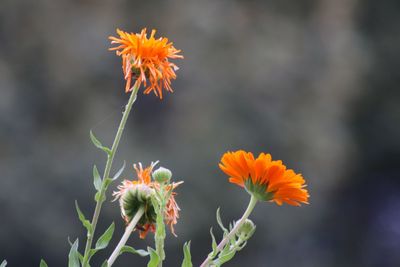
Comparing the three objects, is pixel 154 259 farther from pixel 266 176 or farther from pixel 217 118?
pixel 217 118

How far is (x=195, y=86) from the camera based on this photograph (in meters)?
3.96

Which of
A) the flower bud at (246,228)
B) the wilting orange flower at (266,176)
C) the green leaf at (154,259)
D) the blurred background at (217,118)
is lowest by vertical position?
the green leaf at (154,259)

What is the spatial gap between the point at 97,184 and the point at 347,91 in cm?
398

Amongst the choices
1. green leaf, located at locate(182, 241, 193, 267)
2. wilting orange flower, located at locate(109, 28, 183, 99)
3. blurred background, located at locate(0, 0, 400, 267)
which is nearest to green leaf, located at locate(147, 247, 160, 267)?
green leaf, located at locate(182, 241, 193, 267)

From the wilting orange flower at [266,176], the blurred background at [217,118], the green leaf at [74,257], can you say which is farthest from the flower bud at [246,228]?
the blurred background at [217,118]

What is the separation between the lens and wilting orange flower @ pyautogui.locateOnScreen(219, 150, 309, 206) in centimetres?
61

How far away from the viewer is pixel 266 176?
0.63 m

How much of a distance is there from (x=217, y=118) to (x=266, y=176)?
3.26 metres

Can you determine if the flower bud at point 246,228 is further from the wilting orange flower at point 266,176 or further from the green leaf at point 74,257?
the green leaf at point 74,257

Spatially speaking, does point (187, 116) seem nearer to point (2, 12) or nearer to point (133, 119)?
point (133, 119)

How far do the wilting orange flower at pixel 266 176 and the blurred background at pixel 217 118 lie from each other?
2744 millimetres

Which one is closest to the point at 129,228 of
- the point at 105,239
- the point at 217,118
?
the point at 105,239

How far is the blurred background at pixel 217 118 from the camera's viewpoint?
3.58 meters

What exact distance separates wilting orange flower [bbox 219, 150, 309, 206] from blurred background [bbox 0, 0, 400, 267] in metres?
2.74
